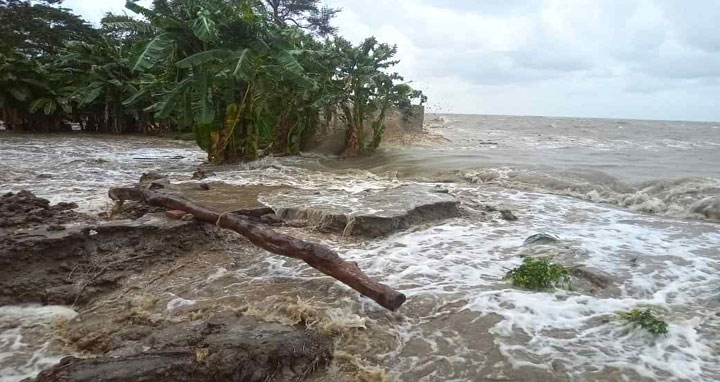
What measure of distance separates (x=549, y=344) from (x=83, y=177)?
8951 millimetres

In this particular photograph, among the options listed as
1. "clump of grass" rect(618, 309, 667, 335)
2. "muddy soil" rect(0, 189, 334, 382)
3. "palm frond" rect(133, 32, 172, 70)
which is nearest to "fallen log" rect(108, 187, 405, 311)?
"muddy soil" rect(0, 189, 334, 382)

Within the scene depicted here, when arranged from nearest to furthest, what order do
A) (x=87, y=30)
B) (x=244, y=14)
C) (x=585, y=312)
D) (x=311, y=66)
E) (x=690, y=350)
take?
(x=690, y=350) < (x=585, y=312) < (x=244, y=14) < (x=311, y=66) < (x=87, y=30)

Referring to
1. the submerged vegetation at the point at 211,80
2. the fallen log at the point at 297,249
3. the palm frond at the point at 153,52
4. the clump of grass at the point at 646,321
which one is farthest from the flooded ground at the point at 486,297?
the submerged vegetation at the point at 211,80

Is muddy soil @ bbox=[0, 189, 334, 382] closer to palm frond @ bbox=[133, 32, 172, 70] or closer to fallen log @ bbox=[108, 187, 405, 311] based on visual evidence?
fallen log @ bbox=[108, 187, 405, 311]

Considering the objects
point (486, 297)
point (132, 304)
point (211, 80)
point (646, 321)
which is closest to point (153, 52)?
point (211, 80)

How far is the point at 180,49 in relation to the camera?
10570 millimetres

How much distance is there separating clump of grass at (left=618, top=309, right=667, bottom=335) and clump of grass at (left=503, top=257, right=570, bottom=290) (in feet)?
2.01

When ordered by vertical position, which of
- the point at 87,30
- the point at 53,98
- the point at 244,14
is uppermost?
the point at 87,30

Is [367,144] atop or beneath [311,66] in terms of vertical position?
beneath

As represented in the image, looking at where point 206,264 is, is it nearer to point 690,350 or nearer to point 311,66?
point 690,350

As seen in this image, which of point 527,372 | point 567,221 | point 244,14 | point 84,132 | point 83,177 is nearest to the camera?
point 527,372

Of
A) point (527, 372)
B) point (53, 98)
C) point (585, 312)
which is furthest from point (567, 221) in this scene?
point (53, 98)

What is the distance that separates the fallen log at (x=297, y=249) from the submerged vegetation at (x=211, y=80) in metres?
5.09

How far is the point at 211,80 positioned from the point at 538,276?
886cm
